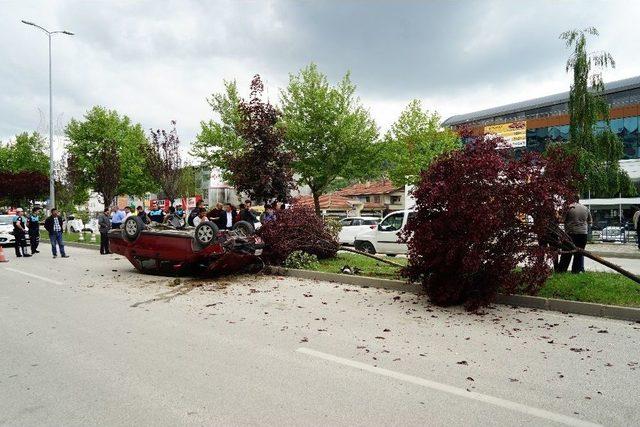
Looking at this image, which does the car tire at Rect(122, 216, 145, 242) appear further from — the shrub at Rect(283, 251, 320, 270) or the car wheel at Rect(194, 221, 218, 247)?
the shrub at Rect(283, 251, 320, 270)

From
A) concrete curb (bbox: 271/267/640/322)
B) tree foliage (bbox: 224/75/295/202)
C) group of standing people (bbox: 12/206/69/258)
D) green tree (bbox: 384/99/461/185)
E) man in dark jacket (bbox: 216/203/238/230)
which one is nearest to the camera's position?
concrete curb (bbox: 271/267/640/322)

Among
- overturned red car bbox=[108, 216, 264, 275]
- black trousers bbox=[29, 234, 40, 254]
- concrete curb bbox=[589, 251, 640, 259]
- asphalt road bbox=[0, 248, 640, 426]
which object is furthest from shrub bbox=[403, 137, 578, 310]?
black trousers bbox=[29, 234, 40, 254]

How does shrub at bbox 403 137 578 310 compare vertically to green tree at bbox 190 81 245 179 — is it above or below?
below

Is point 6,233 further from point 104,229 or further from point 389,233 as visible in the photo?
point 389,233

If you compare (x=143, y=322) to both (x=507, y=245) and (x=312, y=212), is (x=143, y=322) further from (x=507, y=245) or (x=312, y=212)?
(x=312, y=212)

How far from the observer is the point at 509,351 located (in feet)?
16.5

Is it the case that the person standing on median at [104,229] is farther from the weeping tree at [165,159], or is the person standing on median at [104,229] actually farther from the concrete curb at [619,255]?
the concrete curb at [619,255]

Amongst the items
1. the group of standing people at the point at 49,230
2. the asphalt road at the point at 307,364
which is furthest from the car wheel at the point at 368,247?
the group of standing people at the point at 49,230

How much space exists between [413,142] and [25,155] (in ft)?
146

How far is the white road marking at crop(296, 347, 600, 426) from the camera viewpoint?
3404 mm

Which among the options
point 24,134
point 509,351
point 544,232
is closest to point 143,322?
point 509,351

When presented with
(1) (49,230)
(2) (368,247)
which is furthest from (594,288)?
(1) (49,230)

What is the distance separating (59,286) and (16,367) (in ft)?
17.7

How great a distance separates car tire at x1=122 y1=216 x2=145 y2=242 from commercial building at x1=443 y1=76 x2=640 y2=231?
27.2 metres
